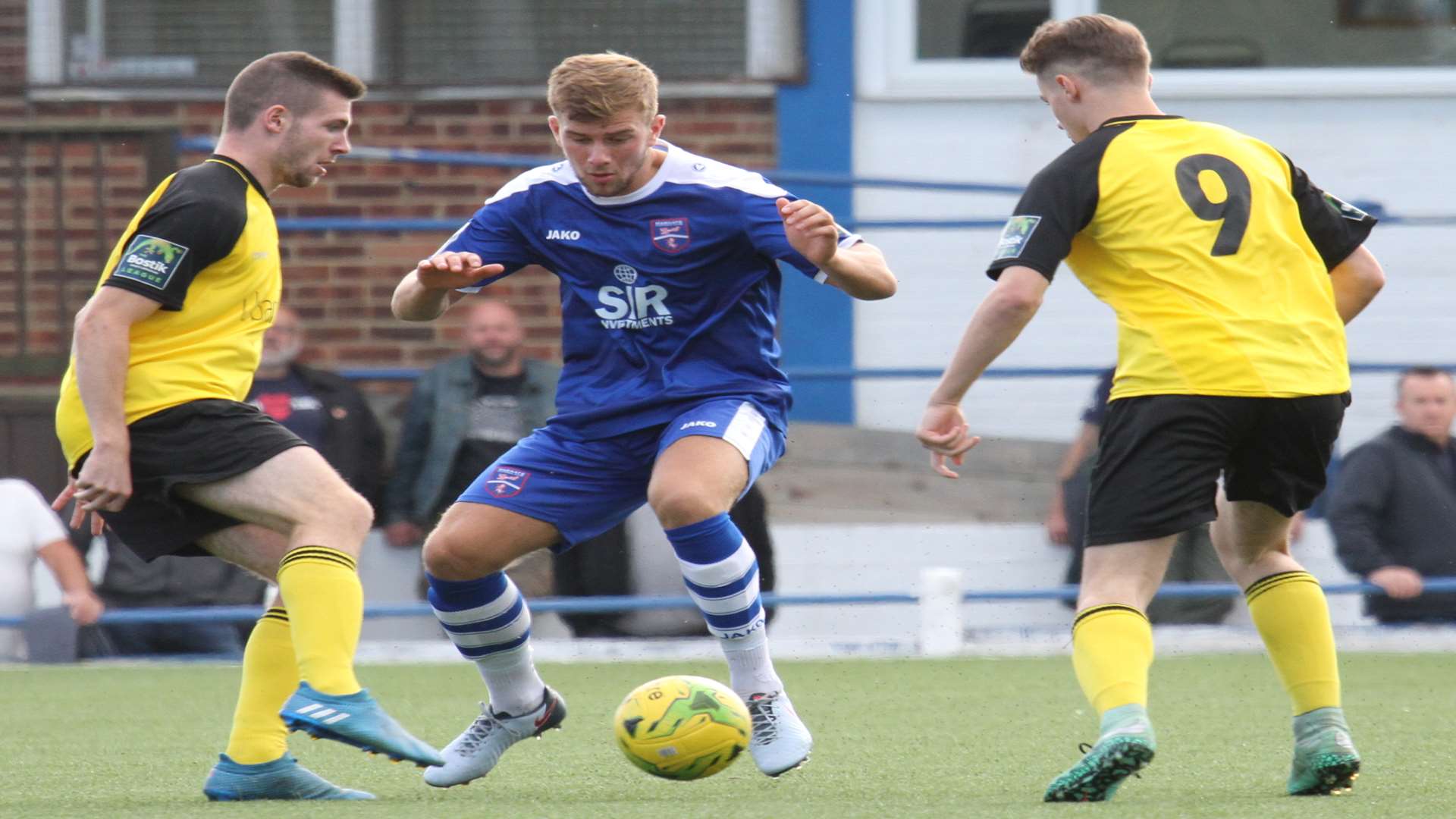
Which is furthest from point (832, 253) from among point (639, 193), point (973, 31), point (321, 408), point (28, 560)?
point (973, 31)

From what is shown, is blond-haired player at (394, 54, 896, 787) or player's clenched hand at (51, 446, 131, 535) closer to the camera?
player's clenched hand at (51, 446, 131, 535)

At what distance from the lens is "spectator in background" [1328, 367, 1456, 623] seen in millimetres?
8375

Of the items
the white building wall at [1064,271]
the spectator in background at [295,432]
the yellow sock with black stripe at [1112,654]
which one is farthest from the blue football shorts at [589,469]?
the white building wall at [1064,271]

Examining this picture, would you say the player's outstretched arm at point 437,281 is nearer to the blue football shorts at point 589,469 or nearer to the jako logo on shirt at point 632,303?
the jako logo on shirt at point 632,303

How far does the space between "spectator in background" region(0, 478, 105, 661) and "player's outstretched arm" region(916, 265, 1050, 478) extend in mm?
5446

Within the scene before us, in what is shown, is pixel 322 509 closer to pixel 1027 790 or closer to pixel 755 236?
pixel 755 236

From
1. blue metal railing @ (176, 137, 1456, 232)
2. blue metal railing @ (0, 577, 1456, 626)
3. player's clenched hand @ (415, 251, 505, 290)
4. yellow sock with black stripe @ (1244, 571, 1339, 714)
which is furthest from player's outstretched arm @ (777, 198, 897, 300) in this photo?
blue metal railing @ (176, 137, 1456, 232)

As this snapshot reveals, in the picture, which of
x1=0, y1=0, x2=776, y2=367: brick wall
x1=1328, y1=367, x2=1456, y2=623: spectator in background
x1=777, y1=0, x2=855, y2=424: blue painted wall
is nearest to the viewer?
x1=1328, y1=367, x2=1456, y2=623: spectator in background

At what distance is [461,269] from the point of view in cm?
458

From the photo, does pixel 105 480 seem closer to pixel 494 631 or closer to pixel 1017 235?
pixel 494 631

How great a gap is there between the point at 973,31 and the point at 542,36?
2.26 metres

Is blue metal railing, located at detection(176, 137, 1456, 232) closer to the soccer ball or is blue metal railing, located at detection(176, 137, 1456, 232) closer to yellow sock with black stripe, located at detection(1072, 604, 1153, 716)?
the soccer ball

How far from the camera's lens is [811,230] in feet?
14.5

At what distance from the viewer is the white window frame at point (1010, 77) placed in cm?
1030
